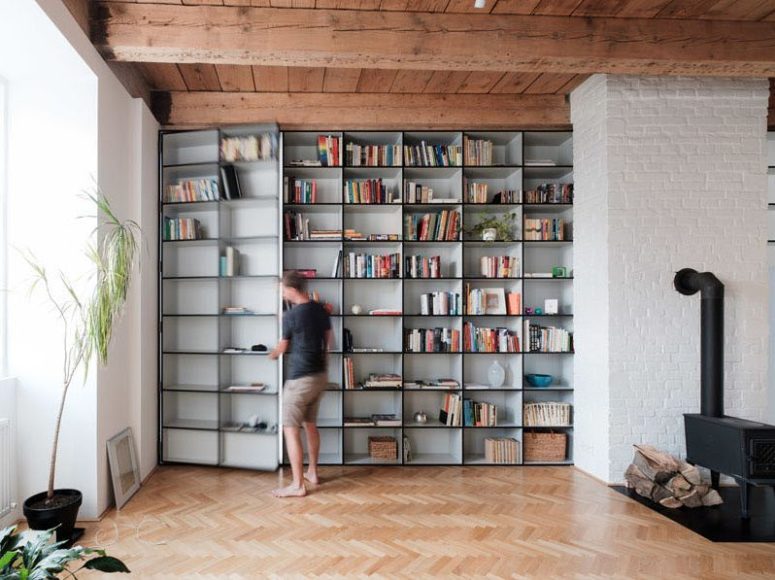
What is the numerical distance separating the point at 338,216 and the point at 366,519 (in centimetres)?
284

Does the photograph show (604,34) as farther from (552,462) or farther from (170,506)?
(170,506)

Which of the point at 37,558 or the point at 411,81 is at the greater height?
the point at 411,81

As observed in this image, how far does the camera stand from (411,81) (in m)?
4.70

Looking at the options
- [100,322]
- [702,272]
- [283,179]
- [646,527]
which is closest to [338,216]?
[283,179]

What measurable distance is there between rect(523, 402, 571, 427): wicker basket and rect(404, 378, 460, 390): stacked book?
0.73m

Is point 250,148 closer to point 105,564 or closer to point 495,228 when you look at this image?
point 495,228

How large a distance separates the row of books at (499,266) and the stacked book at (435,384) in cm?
109

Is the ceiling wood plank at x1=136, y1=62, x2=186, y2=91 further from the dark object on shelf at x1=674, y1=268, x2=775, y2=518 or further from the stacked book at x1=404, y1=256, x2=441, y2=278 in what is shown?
the dark object on shelf at x1=674, y1=268, x2=775, y2=518

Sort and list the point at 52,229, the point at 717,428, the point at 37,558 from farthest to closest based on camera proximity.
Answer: the point at 717,428 → the point at 52,229 → the point at 37,558

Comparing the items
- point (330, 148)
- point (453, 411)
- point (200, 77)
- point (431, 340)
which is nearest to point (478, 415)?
point (453, 411)

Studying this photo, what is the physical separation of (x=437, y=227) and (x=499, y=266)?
715 millimetres

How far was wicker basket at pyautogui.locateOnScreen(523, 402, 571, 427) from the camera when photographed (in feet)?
16.3

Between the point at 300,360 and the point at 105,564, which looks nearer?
the point at 105,564

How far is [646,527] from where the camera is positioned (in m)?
3.46
